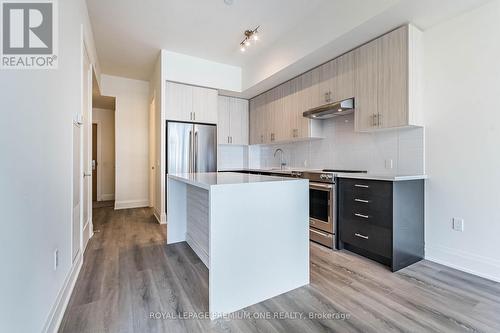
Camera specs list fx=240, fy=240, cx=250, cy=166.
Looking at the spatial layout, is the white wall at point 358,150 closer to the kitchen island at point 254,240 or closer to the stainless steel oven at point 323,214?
the stainless steel oven at point 323,214

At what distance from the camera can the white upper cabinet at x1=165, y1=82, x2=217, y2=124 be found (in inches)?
164

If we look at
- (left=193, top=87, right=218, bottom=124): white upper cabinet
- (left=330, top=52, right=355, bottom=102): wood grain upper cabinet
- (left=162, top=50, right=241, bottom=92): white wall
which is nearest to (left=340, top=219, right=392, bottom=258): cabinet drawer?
(left=330, top=52, right=355, bottom=102): wood grain upper cabinet

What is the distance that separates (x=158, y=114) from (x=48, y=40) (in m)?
2.58

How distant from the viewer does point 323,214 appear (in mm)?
3006

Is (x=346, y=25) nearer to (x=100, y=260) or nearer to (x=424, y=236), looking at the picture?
(x=424, y=236)

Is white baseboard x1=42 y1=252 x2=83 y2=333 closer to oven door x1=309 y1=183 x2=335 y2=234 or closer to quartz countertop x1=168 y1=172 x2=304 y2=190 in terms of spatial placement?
quartz countertop x1=168 y1=172 x2=304 y2=190

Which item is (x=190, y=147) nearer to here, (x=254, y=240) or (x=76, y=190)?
(x=76, y=190)

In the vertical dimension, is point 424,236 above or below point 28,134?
below

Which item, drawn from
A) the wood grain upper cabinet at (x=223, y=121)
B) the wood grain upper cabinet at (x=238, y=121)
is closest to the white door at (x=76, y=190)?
the wood grain upper cabinet at (x=223, y=121)

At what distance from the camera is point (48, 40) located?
168 centimetres

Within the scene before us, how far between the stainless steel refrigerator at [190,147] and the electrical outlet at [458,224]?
351 centimetres

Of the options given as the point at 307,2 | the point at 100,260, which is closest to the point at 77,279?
the point at 100,260

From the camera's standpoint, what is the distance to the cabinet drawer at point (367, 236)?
2.35 m

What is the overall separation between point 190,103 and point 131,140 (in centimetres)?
209
